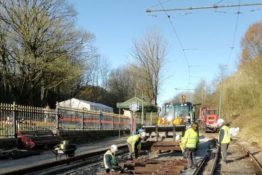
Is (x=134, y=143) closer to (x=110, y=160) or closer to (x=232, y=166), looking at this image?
(x=232, y=166)

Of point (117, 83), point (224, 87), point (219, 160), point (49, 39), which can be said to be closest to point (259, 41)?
point (224, 87)

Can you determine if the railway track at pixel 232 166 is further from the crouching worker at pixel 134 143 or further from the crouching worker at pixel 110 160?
the crouching worker at pixel 110 160

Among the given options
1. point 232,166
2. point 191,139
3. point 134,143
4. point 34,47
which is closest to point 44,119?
point 134,143

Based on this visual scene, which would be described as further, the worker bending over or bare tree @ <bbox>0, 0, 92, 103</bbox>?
bare tree @ <bbox>0, 0, 92, 103</bbox>

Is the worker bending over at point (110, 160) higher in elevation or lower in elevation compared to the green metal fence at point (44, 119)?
lower

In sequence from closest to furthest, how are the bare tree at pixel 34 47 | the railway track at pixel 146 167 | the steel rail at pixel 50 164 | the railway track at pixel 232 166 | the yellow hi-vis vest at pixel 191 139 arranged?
the steel rail at pixel 50 164
the railway track at pixel 146 167
the railway track at pixel 232 166
the yellow hi-vis vest at pixel 191 139
the bare tree at pixel 34 47

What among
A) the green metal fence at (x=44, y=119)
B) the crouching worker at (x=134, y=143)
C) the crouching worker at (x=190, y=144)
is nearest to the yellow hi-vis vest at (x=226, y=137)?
the crouching worker at (x=190, y=144)

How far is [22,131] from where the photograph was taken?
2372cm

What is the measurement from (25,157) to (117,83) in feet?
287

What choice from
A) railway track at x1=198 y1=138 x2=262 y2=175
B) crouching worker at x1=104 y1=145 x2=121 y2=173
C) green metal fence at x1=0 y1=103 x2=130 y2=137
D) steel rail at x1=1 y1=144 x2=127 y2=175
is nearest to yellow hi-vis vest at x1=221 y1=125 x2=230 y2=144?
railway track at x1=198 y1=138 x2=262 y2=175

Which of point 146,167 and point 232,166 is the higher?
point 146,167

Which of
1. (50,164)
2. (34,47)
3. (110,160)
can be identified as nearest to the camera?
(110,160)

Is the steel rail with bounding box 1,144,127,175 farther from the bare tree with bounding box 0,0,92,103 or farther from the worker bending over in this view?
the bare tree with bounding box 0,0,92,103

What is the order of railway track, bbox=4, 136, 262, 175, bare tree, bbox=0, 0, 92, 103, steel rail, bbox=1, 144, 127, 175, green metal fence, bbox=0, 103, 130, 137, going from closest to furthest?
steel rail, bbox=1, 144, 127, 175, railway track, bbox=4, 136, 262, 175, green metal fence, bbox=0, 103, 130, 137, bare tree, bbox=0, 0, 92, 103
